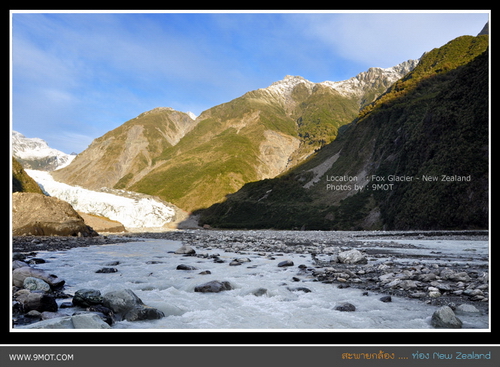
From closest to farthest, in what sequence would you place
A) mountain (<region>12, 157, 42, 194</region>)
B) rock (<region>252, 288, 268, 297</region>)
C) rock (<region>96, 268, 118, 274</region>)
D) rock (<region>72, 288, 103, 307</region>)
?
1. rock (<region>72, 288, 103, 307</region>)
2. rock (<region>252, 288, 268, 297</region>)
3. rock (<region>96, 268, 118, 274</region>)
4. mountain (<region>12, 157, 42, 194</region>)

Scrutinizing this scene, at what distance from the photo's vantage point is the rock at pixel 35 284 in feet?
23.0

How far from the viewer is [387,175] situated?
2286 inches

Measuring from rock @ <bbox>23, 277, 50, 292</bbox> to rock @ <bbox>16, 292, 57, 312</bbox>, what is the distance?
1315mm

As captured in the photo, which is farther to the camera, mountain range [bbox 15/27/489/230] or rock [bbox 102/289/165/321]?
mountain range [bbox 15/27/489/230]

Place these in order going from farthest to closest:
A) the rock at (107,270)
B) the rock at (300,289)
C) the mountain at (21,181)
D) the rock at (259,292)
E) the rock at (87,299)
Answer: the mountain at (21,181)
the rock at (107,270)
the rock at (300,289)
the rock at (259,292)
the rock at (87,299)

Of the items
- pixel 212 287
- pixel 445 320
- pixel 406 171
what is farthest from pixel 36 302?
pixel 406 171

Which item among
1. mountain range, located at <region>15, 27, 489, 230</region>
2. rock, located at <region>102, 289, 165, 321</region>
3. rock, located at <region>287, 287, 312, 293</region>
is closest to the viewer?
rock, located at <region>102, 289, 165, 321</region>

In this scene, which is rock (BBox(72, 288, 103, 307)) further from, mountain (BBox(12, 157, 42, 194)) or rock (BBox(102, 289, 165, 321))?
mountain (BBox(12, 157, 42, 194))

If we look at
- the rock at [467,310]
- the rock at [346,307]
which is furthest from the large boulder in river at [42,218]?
the rock at [467,310]

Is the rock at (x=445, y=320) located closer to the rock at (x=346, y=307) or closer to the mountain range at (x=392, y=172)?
the rock at (x=346, y=307)

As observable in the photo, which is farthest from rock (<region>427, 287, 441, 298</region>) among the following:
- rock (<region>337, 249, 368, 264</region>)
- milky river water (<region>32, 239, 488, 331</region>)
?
rock (<region>337, 249, 368, 264</region>)

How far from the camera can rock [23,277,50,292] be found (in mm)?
7021

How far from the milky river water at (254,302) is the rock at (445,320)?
0.12 metres
